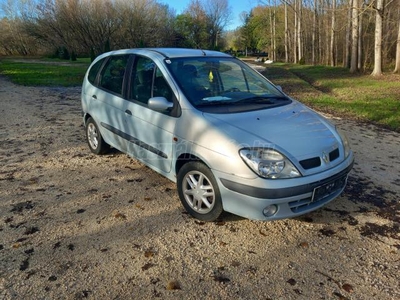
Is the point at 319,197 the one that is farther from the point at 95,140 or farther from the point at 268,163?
the point at 95,140

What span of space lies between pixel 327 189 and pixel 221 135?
3.77 ft

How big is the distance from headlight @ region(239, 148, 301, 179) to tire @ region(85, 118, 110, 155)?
117 inches

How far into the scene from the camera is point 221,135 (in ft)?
9.83

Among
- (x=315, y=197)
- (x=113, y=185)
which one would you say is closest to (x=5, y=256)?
(x=113, y=185)

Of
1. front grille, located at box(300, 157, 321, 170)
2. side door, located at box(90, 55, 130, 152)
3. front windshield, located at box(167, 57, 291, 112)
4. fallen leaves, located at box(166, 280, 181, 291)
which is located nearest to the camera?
fallen leaves, located at box(166, 280, 181, 291)

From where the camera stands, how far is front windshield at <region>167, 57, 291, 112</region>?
3.54 m

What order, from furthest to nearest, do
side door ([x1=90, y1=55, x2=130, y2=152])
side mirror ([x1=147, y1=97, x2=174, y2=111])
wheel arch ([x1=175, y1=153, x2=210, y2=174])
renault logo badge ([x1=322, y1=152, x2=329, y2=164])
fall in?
side door ([x1=90, y1=55, x2=130, y2=152]), side mirror ([x1=147, y1=97, x2=174, y2=111]), wheel arch ([x1=175, y1=153, x2=210, y2=174]), renault logo badge ([x1=322, y1=152, x2=329, y2=164])

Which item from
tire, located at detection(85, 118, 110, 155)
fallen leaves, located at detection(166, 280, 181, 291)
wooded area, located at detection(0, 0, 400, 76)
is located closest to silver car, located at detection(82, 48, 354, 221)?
tire, located at detection(85, 118, 110, 155)

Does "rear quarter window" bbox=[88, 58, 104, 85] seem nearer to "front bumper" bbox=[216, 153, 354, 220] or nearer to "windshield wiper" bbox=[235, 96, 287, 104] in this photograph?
"windshield wiper" bbox=[235, 96, 287, 104]

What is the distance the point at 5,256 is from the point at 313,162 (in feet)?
9.46

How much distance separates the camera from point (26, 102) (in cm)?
1005

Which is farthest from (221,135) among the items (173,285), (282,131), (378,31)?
(378,31)

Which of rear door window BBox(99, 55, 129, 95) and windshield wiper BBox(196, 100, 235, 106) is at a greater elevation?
rear door window BBox(99, 55, 129, 95)

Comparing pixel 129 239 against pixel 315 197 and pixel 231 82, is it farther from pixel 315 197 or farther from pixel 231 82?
pixel 231 82
